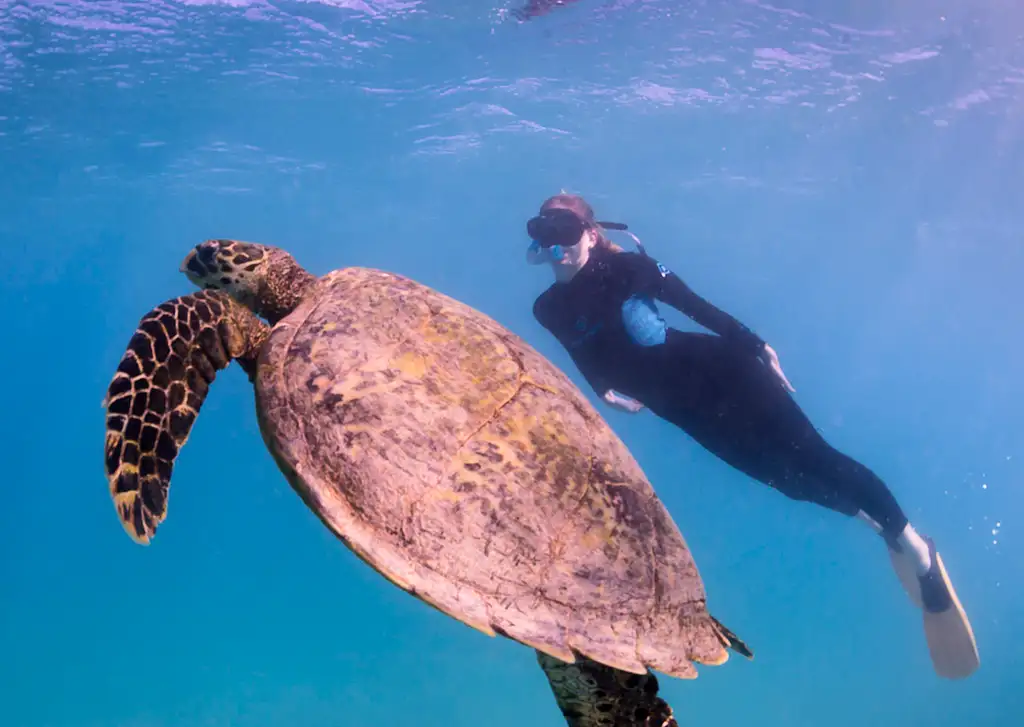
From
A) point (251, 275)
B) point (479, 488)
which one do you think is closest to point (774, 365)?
point (479, 488)

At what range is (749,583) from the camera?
34.2 metres

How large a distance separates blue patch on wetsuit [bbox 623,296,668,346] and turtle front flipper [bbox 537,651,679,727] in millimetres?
4531

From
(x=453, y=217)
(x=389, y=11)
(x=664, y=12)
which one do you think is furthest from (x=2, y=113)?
(x=453, y=217)

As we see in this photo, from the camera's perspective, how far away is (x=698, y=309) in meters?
6.79

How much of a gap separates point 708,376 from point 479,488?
5151 mm

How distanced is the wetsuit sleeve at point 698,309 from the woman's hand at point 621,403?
1382mm

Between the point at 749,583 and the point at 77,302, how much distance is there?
6421 cm

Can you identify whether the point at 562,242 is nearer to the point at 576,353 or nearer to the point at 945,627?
the point at 576,353

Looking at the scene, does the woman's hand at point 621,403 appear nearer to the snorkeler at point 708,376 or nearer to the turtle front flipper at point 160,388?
the snorkeler at point 708,376

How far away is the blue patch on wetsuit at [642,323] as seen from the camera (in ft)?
22.4

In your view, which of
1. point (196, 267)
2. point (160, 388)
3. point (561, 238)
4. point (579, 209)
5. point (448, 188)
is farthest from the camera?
point (448, 188)

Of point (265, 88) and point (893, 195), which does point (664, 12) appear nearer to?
point (265, 88)

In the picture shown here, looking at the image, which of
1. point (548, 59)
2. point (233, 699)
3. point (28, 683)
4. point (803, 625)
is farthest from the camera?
point (803, 625)

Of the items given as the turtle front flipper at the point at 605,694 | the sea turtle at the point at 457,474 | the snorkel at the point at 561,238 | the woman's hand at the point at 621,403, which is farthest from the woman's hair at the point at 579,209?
the turtle front flipper at the point at 605,694
